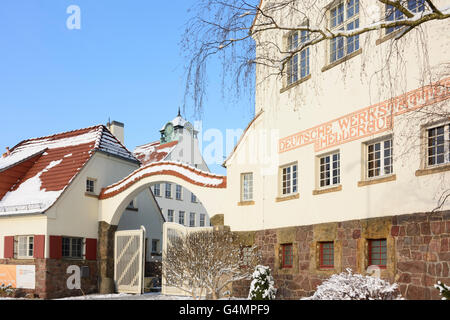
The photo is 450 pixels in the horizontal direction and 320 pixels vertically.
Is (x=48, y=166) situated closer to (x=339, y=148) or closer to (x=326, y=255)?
(x=326, y=255)

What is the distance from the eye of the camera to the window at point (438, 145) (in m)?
12.0

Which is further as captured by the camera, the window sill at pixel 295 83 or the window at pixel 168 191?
the window at pixel 168 191

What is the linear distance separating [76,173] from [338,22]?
13247 mm

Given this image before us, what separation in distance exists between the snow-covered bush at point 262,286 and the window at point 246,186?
3.61 m

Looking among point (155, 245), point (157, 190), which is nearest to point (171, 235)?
point (155, 245)

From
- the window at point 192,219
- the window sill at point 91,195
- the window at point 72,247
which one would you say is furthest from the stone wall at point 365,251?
the window at point 192,219

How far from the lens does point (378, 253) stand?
1388 cm

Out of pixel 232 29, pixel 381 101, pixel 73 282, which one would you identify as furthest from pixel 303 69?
pixel 73 282

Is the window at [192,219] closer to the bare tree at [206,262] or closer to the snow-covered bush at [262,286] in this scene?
the bare tree at [206,262]

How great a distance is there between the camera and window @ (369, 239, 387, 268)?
1370cm

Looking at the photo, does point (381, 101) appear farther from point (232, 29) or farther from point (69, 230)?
point (69, 230)

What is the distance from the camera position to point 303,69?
1750 centimetres

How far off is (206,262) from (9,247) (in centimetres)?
1120

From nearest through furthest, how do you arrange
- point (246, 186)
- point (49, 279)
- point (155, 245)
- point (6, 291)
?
point (246, 186), point (49, 279), point (6, 291), point (155, 245)
